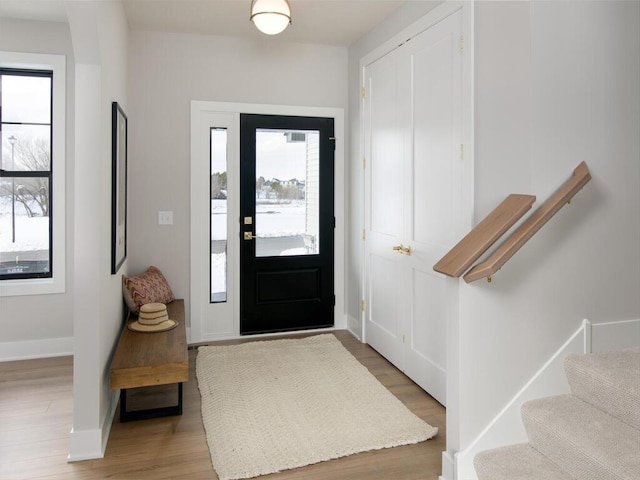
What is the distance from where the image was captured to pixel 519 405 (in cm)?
212

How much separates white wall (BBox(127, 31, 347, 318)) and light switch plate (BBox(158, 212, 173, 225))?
0.04 meters

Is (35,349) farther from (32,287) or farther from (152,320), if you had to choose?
(152,320)

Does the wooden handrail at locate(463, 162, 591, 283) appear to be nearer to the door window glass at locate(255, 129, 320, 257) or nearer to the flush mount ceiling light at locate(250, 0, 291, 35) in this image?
the flush mount ceiling light at locate(250, 0, 291, 35)

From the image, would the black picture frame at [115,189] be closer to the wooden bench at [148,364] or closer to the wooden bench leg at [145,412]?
the wooden bench at [148,364]

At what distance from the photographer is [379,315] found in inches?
155

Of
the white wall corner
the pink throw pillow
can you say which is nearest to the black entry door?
the pink throw pillow

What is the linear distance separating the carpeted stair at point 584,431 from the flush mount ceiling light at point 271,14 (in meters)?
2.44

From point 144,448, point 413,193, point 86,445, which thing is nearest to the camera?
point 86,445

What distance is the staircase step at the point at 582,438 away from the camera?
1638 millimetres

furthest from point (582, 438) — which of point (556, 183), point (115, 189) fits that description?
point (115, 189)

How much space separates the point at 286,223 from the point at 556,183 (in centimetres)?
265

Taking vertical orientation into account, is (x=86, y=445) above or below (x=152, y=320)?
below

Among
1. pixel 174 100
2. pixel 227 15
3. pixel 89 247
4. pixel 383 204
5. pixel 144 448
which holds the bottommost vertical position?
pixel 144 448

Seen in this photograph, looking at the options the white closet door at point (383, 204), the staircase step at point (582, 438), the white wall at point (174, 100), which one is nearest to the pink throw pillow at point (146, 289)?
the white wall at point (174, 100)
